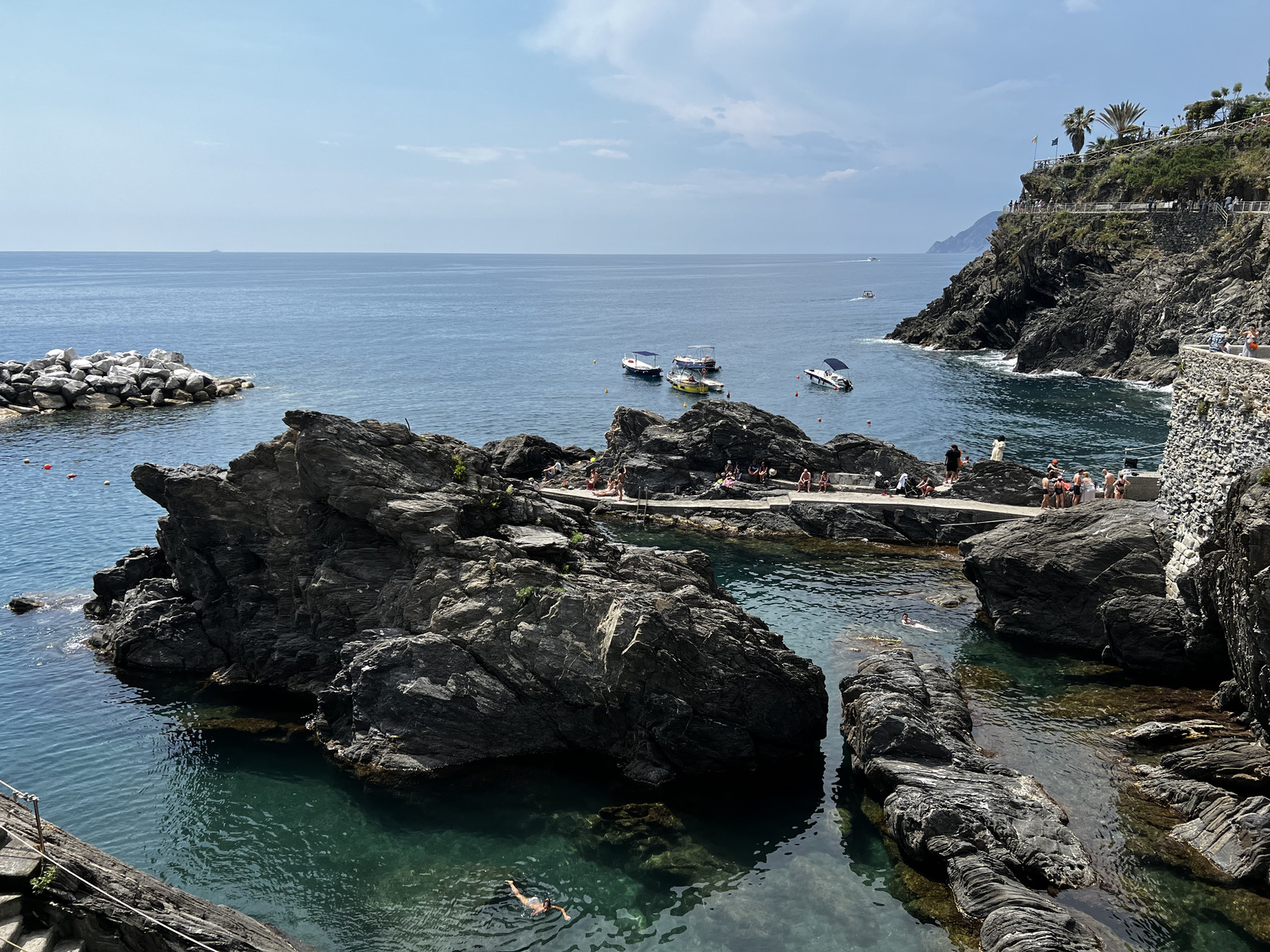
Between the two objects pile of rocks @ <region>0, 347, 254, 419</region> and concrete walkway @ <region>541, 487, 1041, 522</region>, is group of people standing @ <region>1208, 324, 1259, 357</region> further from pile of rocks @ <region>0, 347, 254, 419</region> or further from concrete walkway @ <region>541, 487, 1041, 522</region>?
pile of rocks @ <region>0, 347, 254, 419</region>

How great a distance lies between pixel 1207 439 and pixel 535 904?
23182 mm

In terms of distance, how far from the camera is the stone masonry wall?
77.4ft

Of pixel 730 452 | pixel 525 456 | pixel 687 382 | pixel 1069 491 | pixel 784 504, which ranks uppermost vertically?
pixel 687 382

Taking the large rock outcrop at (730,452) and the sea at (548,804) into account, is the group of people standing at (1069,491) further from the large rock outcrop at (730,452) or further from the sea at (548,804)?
the large rock outcrop at (730,452)

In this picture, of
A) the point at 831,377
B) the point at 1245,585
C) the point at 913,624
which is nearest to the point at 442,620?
the point at 913,624

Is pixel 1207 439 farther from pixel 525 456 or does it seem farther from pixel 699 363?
pixel 699 363

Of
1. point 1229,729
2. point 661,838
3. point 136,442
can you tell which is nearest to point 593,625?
point 661,838

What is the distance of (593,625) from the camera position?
914 inches

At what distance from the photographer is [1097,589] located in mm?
29156

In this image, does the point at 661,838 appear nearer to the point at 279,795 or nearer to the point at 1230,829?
the point at 279,795

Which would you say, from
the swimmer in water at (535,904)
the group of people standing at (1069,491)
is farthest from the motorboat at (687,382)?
the swimmer in water at (535,904)

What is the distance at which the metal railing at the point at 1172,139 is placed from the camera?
305 feet

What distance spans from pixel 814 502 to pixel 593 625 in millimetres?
22172

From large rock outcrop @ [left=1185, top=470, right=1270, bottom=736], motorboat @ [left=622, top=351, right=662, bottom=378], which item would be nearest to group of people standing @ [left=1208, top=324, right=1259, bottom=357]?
large rock outcrop @ [left=1185, top=470, right=1270, bottom=736]
